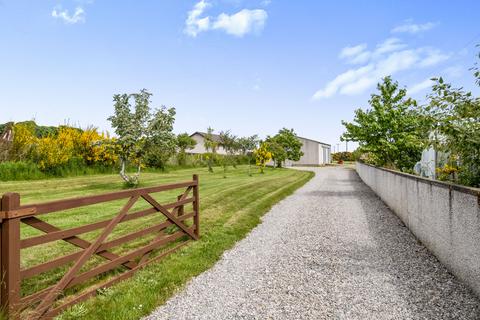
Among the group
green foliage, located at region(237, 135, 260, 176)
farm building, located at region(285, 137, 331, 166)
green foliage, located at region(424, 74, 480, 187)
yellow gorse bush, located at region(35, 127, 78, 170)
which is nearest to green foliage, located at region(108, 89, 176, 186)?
yellow gorse bush, located at region(35, 127, 78, 170)

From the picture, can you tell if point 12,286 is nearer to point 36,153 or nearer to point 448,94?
point 448,94

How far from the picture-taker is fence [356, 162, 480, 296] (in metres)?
5.01

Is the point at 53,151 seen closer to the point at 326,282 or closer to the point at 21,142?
the point at 21,142

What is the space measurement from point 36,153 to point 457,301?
2358 cm

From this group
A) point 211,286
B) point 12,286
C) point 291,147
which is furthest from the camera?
point 291,147

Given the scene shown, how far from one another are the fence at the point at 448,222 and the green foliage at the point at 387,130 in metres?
8.25

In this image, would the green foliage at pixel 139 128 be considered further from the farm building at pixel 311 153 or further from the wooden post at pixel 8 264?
the farm building at pixel 311 153

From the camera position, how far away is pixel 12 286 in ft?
12.2

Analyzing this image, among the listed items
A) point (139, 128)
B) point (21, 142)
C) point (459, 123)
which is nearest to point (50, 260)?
point (459, 123)

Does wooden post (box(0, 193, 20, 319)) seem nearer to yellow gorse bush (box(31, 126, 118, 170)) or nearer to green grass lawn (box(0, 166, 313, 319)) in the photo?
green grass lawn (box(0, 166, 313, 319))

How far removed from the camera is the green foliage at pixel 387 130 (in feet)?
56.0

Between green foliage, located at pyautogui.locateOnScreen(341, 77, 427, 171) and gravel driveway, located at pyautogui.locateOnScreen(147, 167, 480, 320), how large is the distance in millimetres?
9069

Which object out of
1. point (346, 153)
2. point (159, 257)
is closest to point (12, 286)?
point (159, 257)

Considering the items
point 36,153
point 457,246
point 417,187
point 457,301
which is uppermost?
point 36,153
